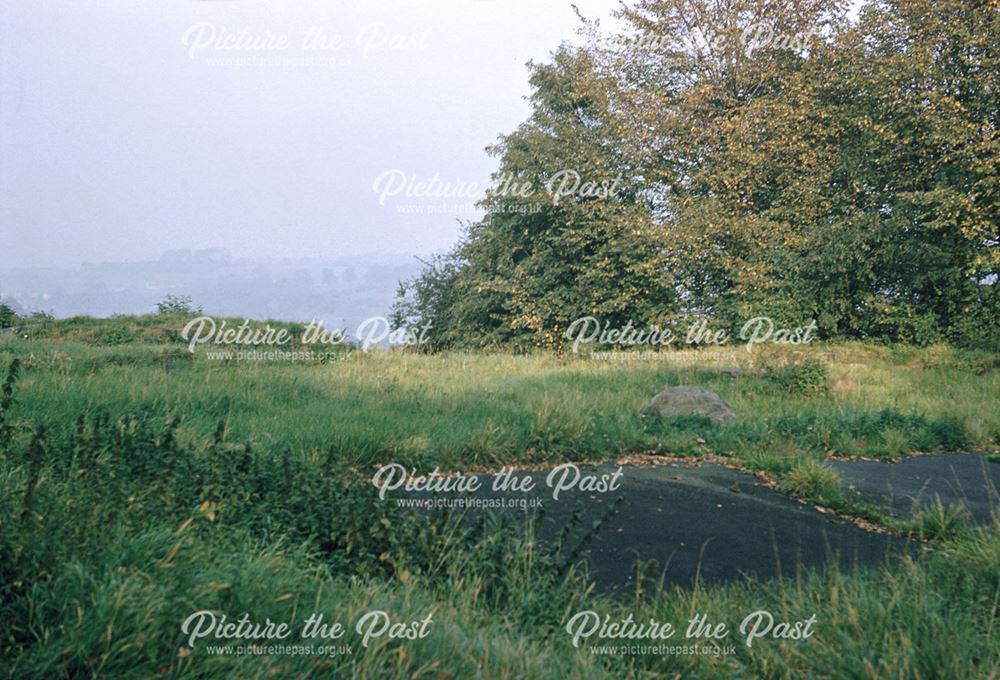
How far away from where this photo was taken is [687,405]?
10047 mm

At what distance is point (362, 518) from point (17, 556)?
1831mm

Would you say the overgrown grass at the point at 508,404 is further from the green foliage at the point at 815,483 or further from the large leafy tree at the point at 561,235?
the large leafy tree at the point at 561,235

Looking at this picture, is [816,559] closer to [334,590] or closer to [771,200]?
[334,590]

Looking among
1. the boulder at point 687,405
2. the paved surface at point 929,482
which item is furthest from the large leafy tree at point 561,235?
the paved surface at point 929,482

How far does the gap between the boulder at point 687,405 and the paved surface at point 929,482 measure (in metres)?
1.65

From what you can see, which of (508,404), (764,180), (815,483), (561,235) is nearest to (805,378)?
(508,404)

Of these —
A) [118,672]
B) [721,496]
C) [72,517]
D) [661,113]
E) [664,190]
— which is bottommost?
[721,496]

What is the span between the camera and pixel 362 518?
4.64 metres

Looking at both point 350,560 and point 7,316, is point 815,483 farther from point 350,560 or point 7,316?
point 7,316

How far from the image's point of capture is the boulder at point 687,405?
32.8 feet

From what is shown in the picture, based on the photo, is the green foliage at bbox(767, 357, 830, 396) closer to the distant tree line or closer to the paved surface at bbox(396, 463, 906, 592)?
the paved surface at bbox(396, 463, 906, 592)

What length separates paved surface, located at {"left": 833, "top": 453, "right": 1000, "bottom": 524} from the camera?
7.00 meters

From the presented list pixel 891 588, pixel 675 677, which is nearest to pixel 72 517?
pixel 675 677

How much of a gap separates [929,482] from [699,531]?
136 inches
